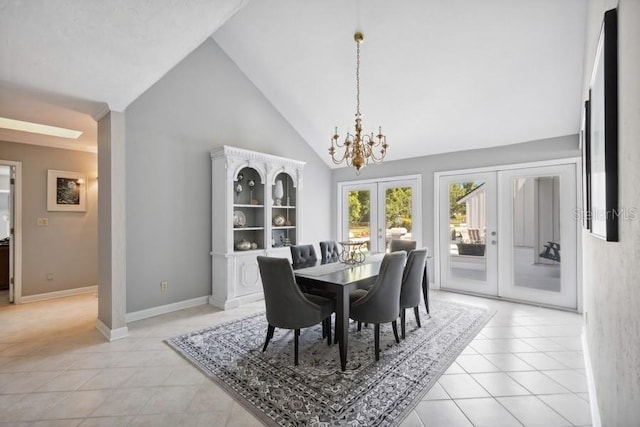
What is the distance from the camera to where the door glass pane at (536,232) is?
4141 mm

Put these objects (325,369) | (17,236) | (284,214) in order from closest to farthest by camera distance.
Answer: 1. (325,369)
2. (17,236)
3. (284,214)

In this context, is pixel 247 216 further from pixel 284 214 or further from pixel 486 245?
pixel 486 245

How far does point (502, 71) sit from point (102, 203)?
471 centimetres

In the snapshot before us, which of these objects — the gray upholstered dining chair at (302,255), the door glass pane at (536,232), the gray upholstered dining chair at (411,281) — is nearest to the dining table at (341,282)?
the gray upholstered dining chair at (411,281)

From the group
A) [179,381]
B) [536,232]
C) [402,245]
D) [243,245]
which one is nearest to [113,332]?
[179,381]

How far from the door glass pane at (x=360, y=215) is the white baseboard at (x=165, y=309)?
3.15 m

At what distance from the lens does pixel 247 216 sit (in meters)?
4.88

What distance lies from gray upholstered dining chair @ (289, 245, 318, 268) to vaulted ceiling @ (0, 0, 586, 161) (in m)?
2.35

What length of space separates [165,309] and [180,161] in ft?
6.52

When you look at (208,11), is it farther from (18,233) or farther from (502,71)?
(18,233)

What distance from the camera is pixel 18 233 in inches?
173

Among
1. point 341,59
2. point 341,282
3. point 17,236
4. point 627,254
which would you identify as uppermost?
point 341,59

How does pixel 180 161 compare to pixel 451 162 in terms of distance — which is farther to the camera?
pixel 451 162

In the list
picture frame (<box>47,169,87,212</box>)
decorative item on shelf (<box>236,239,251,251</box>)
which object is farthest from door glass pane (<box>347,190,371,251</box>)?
picture frame (<box>47,169,87,212</box>)
